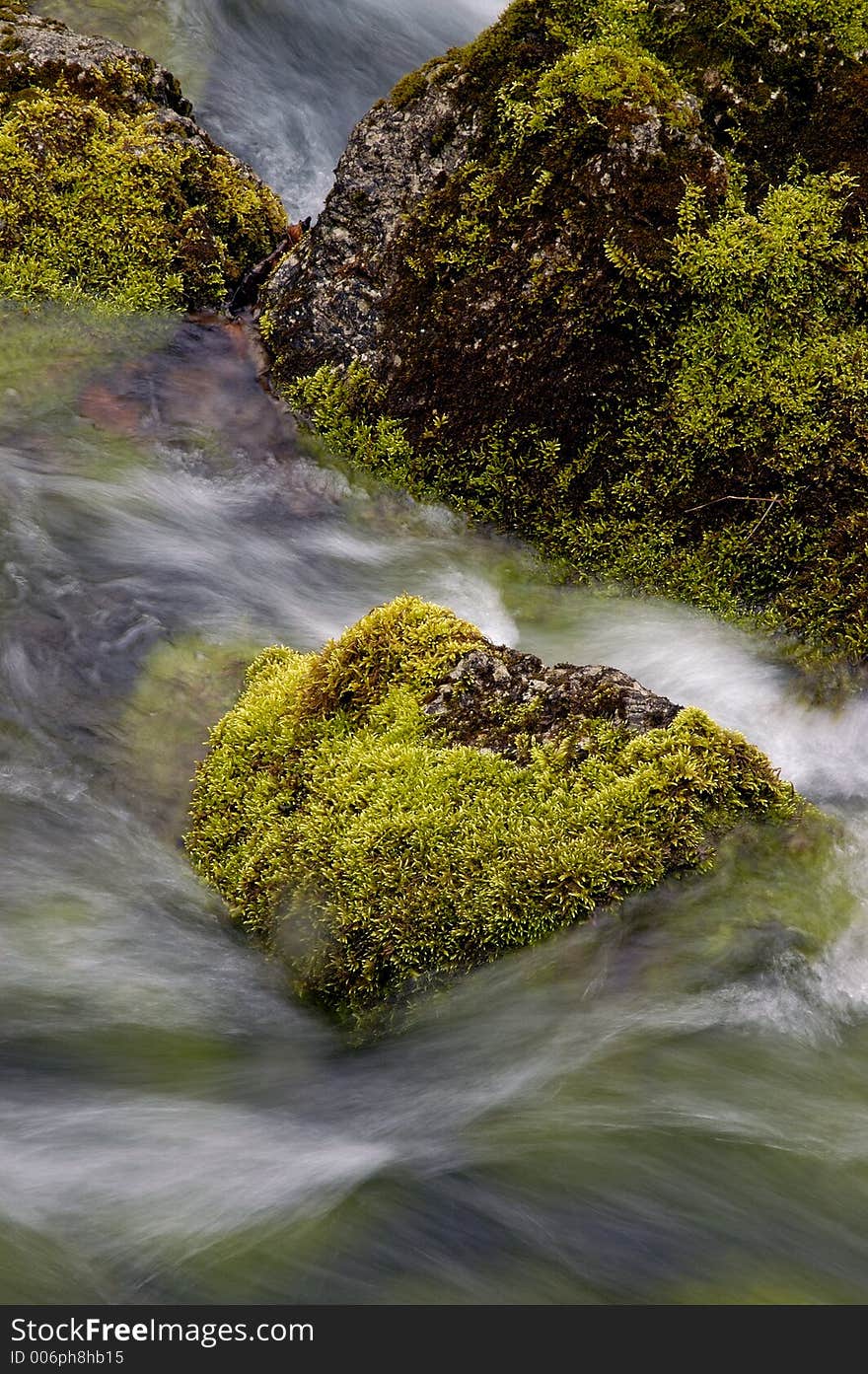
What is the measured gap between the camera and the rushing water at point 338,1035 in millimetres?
3145

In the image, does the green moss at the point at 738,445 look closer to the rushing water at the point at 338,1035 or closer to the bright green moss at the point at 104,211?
the rushing water at the point at 338,1035

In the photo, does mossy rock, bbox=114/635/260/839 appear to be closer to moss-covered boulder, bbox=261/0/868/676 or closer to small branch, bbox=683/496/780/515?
moss-covered boulder, bbox=261/0/868/676

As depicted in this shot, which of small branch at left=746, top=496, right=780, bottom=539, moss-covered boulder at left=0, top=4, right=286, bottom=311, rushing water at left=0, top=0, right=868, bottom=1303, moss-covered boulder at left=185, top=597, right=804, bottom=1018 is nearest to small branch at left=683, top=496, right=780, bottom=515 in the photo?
small branch at left=746, top=496, right=780, bottom=539

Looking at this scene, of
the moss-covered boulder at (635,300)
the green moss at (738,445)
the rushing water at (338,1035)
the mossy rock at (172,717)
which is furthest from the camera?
the moss-covered boulder at (635,300)

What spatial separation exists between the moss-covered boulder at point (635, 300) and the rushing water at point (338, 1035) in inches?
16.5

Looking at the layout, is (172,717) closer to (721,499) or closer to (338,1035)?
(338,1035)

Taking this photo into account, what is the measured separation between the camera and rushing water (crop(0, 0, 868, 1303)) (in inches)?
124

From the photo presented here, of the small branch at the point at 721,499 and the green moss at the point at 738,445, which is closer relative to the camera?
the green moss at the point at 738,445

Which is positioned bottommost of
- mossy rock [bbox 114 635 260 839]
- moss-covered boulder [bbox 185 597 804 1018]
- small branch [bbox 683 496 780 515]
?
mossy rock [bbox 114 635 260 839]

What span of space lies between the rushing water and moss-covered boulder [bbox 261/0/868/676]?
420mm

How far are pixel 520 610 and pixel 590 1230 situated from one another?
356 centimetres

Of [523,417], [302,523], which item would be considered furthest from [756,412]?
[302,523]

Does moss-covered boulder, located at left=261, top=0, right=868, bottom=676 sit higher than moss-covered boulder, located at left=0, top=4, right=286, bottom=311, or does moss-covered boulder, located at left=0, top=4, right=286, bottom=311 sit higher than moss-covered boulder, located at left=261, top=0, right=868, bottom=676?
moss-covered boulder, located at left=261, top=0, right=868, bottom=676

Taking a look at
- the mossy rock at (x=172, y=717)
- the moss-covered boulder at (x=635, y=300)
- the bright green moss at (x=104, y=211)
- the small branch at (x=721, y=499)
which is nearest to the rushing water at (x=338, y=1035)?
the mossy rock at (x=172, y=717)
